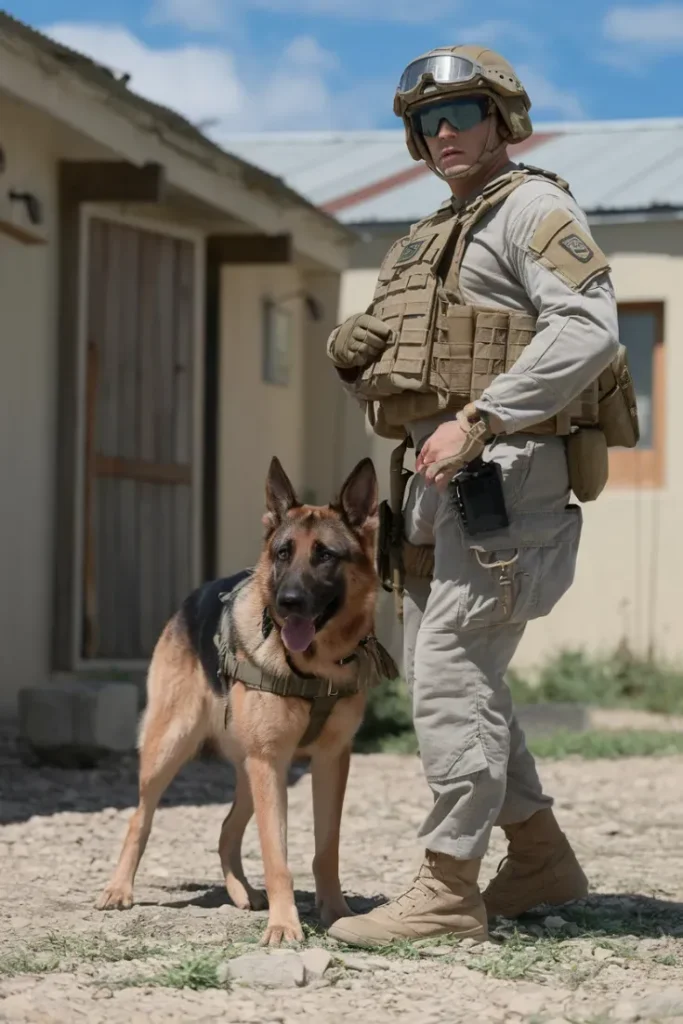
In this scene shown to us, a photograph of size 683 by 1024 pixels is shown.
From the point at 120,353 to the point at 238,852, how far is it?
607 centimetres

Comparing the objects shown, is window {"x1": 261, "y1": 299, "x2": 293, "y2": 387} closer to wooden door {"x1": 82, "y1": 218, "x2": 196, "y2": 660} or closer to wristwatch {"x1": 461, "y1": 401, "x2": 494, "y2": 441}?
wooden door {"x1": 82, "y1": 218, "x2": 196, "y2": 660}

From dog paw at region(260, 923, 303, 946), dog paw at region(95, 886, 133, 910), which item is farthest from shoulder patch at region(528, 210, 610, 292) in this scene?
dog paw at region(95, 886, 133, 910)

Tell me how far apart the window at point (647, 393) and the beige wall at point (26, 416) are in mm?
5675

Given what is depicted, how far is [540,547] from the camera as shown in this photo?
4180mm

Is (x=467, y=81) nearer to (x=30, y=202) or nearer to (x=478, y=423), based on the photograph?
(x=478, y=423)

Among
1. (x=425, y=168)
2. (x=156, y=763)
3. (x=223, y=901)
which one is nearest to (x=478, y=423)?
(x=156, y=763)

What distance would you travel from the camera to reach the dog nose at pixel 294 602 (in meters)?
4.55

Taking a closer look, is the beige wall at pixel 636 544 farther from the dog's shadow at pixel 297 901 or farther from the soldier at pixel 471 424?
the soldier at pixel 471 424

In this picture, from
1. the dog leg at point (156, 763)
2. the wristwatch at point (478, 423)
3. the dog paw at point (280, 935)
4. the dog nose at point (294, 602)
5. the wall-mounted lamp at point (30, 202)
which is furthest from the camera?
the wall-mounted lamp at point (30, 202)

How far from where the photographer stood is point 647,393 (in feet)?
45.4

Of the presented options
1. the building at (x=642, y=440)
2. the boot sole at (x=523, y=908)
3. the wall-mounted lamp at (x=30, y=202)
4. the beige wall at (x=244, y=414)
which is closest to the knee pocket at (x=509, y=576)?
the boot sole at (x=523, y=908)

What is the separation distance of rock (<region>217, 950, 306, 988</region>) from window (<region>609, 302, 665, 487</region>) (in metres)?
10.2

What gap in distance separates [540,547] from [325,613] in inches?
31.1

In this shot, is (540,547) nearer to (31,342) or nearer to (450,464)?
(450,464)
